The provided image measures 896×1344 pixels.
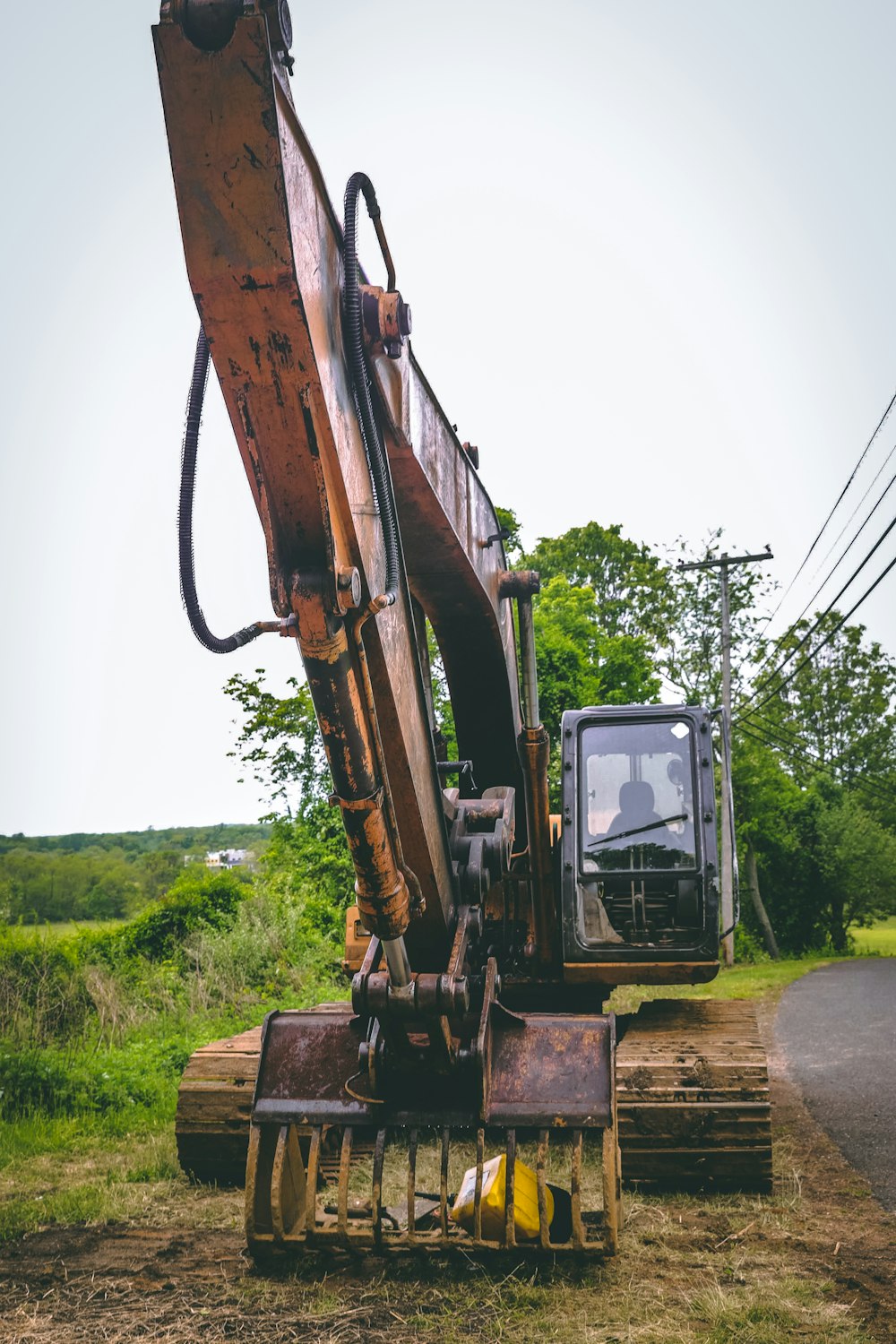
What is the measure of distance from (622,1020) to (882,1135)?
5.19ft

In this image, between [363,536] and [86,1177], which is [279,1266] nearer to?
[86,1177]

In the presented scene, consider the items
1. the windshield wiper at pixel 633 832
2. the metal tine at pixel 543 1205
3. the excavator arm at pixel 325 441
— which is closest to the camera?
the excavator arm at pixel 325 441

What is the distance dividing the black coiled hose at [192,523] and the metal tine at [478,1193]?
6.58ft

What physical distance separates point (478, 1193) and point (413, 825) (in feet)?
4.15

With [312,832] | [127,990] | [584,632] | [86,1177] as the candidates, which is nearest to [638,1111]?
[86,1177]

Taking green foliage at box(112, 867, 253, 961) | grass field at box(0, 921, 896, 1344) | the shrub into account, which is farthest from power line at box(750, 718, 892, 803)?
grass field at box(0, 921, 896, 1344)

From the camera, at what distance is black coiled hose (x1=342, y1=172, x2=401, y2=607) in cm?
300

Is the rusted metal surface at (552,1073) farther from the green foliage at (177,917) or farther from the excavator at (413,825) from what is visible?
the green foliage at (177,917)

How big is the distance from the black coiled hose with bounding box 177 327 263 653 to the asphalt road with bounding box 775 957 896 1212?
3841mm

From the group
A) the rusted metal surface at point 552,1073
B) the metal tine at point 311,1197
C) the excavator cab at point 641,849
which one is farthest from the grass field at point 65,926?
the rusted metal surface at point 552,1073

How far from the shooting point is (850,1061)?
9.28 m

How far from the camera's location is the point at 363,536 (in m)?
3.26

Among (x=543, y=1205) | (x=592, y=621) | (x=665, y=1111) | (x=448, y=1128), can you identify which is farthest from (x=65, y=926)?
(x=592, y=621)

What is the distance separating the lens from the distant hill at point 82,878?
13.7 m
